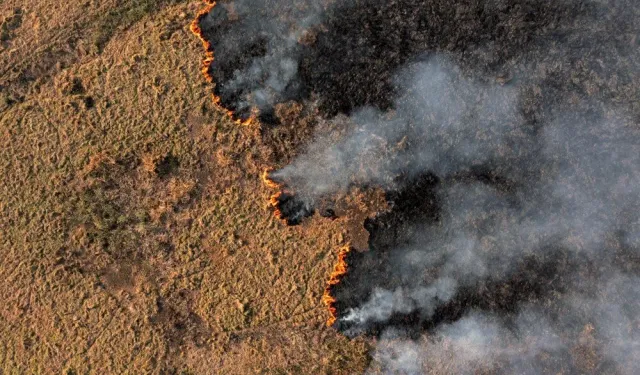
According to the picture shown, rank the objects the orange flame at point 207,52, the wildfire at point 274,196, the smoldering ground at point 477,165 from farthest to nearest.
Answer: the orange flame at point 207,52, the wildfire at point 274,196, the smoldering ground at point 477,165

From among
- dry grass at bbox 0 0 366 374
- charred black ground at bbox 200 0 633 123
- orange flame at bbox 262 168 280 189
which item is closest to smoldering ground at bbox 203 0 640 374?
charred black ground at bbox 200 0 633 123

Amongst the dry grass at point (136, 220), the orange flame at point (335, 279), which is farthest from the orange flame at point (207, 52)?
the orange flame at point (335, 279)

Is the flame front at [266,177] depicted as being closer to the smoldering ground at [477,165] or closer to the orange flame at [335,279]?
the orange flame at [335,279]

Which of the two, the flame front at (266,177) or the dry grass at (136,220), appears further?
the dry grass at (136,220)

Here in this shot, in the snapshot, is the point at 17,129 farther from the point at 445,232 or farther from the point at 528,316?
the point at 528,316

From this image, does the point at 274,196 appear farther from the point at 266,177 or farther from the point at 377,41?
the point at 377,41

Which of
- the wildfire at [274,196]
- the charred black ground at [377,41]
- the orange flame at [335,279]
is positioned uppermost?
the charred black ground at [377,41]

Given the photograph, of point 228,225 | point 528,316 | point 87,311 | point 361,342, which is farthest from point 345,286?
point 87,311

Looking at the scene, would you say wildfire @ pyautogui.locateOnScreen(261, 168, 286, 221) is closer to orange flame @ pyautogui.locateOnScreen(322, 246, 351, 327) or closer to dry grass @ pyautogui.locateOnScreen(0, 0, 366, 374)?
dry grass @ pyautogui.locateOnScreen(0, 0, 366, 374)
